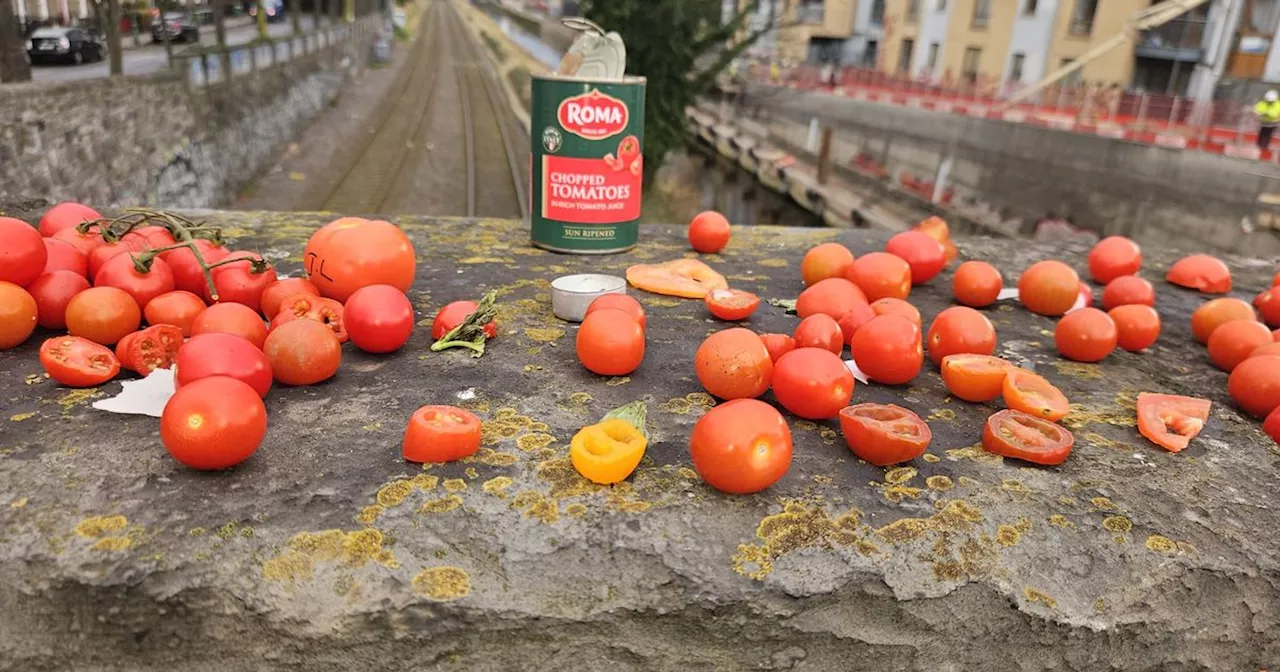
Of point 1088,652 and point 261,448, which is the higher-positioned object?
point 261,448

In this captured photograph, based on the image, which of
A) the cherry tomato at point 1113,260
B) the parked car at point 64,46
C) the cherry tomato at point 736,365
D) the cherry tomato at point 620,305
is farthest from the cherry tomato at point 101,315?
the parked car at point 64,46

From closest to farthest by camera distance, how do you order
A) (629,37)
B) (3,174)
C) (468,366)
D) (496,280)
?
(468,366) < (496,280) < (3,174) < (629,37)

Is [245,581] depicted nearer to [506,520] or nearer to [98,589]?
[98,589]

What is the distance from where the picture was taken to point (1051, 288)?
3.46 meters

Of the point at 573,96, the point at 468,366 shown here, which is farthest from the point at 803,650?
the point at 573,96

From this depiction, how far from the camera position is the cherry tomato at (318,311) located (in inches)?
100

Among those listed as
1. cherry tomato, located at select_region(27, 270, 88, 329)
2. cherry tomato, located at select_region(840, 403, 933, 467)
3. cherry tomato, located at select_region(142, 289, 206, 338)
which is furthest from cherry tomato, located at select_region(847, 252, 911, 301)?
cherry tomato, located at select_region(27, 270, 88, 329)

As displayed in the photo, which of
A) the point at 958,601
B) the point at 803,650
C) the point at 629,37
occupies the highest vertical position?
the point at 629,37

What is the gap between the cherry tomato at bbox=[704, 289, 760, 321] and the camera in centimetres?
311

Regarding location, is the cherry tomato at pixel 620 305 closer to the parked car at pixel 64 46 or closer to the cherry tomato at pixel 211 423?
the cherry tomato at pixel 211 423

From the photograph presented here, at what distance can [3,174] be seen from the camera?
6.82 meters

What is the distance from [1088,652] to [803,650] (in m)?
0.66

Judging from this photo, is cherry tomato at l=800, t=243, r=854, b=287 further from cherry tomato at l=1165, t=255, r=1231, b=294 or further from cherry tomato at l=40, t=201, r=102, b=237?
cherry tomato at l=40, t=201, r=102, b=237

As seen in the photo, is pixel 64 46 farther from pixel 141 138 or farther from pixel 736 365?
pixel 736 365
